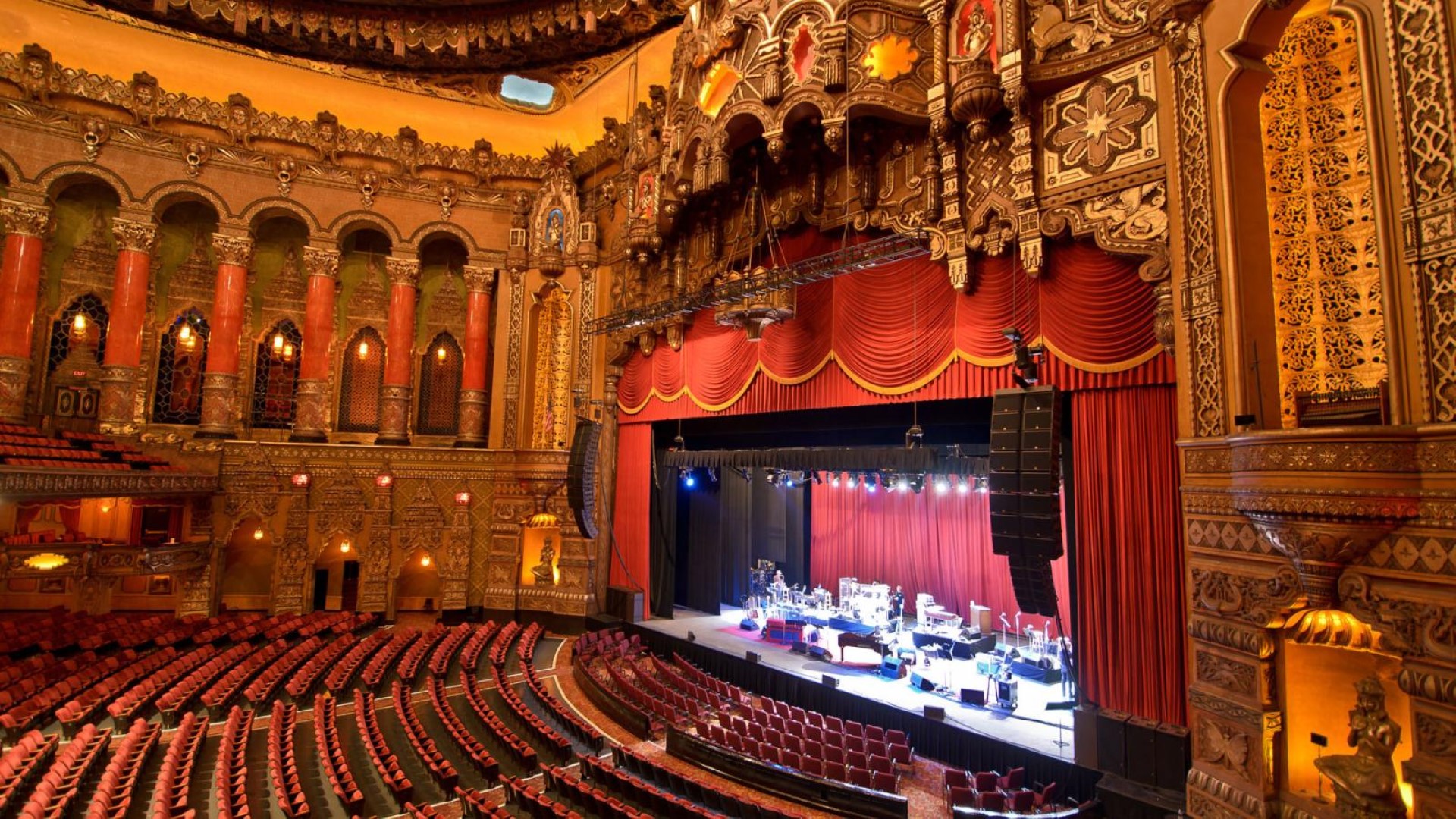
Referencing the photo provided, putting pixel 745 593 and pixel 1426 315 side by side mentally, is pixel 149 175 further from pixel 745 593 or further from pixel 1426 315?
pixel 1426 315

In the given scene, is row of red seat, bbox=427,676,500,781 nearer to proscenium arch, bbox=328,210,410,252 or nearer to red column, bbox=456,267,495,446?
red column, bbox=456,267,495,446

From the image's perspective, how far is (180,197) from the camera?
17.2 metres

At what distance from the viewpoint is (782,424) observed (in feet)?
44.4

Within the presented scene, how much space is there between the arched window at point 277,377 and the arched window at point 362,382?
117cm

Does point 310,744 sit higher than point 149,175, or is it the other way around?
point 149,175

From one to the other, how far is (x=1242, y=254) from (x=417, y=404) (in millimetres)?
18662

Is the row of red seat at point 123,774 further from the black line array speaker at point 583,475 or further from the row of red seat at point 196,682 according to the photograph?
the black line array speaker at point 583,475

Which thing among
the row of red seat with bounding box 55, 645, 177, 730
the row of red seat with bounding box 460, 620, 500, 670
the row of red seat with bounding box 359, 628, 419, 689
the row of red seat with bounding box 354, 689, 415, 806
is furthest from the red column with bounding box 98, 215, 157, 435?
the row of red seat with bounding box 354, 689, 415, 806

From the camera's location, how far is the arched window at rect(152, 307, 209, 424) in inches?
711

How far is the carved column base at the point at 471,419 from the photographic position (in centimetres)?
1881

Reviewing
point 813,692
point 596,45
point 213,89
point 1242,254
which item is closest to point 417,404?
point 213,89

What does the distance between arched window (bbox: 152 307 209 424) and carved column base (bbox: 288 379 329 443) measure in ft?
7.98

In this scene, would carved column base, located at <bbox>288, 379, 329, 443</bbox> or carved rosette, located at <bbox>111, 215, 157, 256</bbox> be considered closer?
carved rosette, located at <bbox>111, 215, 157, 256</bbox>

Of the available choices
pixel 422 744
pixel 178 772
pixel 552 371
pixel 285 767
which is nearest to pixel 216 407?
pixel 552 371
